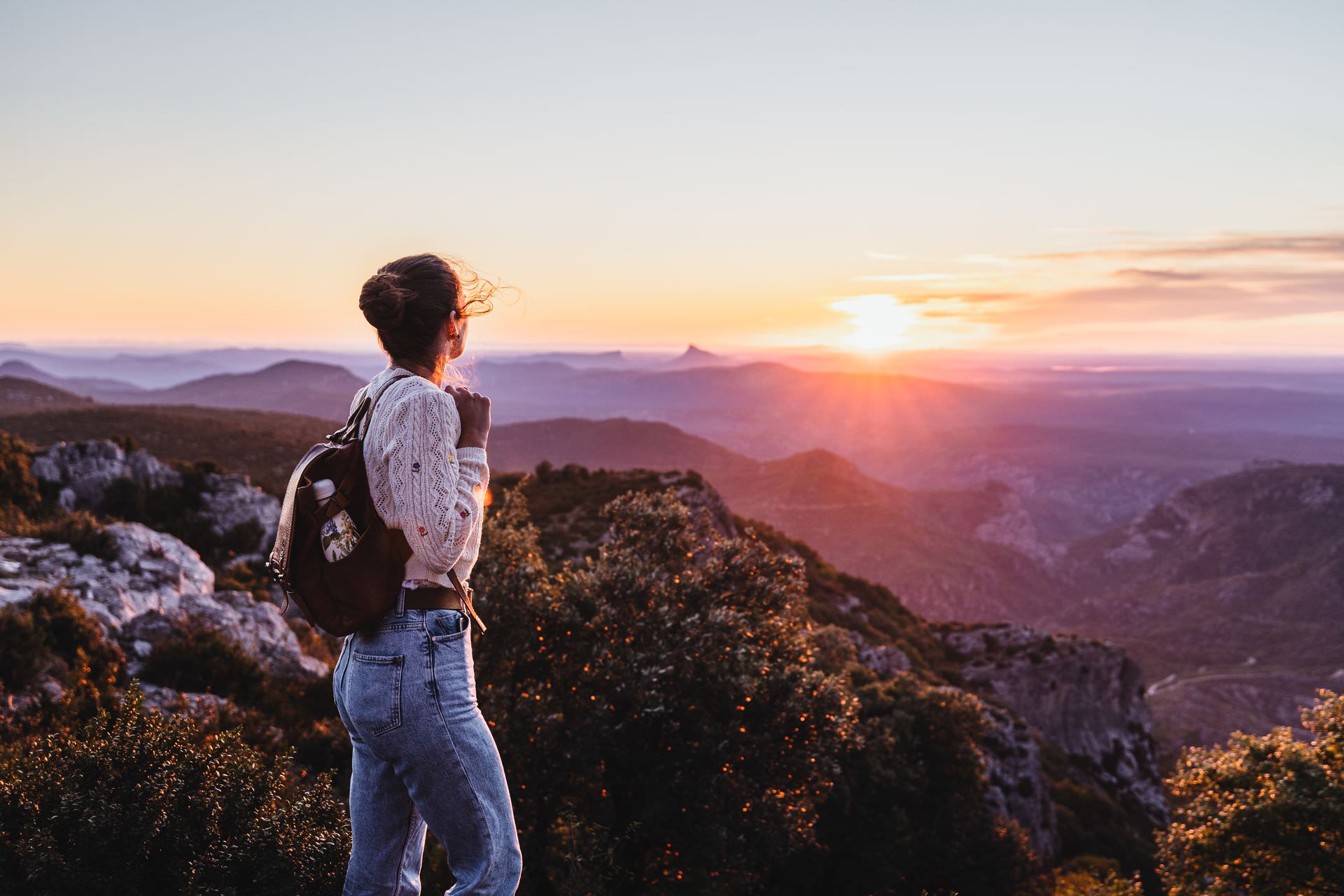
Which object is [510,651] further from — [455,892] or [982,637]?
[982,637]

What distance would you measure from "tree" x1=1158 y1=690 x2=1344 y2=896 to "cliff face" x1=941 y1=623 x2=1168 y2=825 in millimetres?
28645

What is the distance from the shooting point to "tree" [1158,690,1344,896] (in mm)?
13703

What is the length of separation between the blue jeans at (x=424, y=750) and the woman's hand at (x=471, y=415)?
73 cm

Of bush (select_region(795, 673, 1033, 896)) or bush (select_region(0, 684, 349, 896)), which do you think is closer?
bush (select_region(0, 684, 349, 896))

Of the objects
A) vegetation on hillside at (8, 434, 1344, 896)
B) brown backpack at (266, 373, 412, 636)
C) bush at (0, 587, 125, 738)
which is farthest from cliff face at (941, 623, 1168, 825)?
brown backpack at (266, 373, 412, 636)

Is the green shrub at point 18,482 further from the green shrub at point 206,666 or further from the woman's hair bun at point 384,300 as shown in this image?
the woman's hair bun at point 384,300

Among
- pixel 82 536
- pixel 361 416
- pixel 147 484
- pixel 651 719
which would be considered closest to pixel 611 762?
pixel 651 719

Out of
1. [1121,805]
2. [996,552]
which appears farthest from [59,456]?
[996,552]

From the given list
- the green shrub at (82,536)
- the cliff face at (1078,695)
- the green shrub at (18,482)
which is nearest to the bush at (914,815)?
the green shrub at (82,536)

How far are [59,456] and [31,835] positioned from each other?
2396 centimetres

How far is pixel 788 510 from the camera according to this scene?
191250 mm

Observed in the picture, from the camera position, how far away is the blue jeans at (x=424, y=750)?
2.68m

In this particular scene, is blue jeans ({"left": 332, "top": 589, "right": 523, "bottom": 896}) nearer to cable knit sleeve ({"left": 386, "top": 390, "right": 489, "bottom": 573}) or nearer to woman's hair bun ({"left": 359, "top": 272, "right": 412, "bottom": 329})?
cable knit sleeve ({"left": 386, "top": 390, "right": 489, "bottom": 573})

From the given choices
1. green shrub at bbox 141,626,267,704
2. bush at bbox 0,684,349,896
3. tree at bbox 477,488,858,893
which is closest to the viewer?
bush at bbox 0,684,349,896
